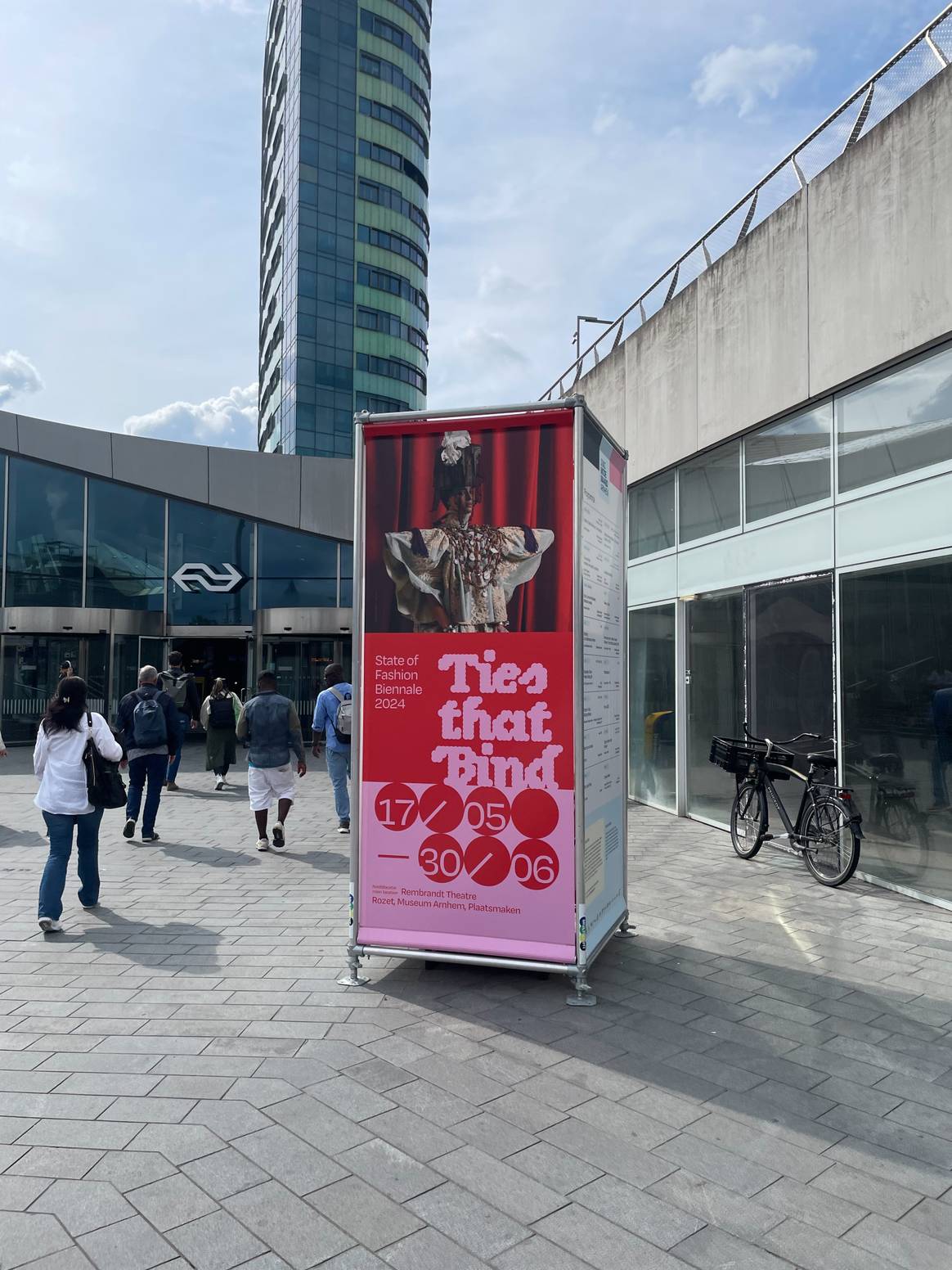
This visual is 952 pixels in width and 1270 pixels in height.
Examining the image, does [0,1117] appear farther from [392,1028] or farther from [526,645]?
[526,645]

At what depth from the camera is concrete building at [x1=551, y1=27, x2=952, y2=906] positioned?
6887 millimetres

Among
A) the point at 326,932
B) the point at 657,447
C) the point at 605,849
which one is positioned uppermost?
the point at 657,447

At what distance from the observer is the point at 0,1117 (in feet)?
11.7

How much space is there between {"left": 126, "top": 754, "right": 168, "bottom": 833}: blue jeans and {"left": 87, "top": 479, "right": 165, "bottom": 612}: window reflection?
12029mm

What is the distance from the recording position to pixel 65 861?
626cm

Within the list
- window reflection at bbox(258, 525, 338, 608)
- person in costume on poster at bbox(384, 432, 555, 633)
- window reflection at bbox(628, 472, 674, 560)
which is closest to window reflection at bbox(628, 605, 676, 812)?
window reflection at bbox(628, 472, 674, 560)

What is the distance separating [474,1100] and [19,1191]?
1631 mm

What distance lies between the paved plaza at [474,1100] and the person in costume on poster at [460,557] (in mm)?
A: 2040

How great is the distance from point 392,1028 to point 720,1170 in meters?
1.78

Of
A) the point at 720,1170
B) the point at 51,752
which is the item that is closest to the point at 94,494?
the point at 51,752

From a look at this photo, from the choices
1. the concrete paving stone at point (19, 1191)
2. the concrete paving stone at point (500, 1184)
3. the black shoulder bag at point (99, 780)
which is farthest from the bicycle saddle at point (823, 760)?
the concrete paving stone at point (19, 1191)

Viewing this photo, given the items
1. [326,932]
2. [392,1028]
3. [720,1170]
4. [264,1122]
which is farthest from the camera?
[326,932]

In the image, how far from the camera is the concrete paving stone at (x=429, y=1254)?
2.67 meters

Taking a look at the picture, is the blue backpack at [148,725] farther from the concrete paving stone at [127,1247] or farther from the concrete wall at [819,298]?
the concrete paving stone at [127,1247]
